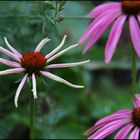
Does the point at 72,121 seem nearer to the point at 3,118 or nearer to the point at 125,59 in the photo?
the point at 3,118

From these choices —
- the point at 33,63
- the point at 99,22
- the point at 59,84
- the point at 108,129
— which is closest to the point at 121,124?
the point at 108,129

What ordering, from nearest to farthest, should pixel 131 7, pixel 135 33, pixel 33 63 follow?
pixel 33 63 → pixel 135 33 → pixel 131 7

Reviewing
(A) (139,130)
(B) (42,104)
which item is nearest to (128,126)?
(A) (139,130)

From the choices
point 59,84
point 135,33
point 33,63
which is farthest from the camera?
point 59,84

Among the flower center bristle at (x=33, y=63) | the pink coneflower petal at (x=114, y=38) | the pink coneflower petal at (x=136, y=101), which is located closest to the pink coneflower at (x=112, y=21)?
the pink coneflower petal at (x=114, y=38)

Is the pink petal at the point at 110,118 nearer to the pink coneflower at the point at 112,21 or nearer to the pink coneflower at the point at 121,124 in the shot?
the pink coneflower at the point at 121,124

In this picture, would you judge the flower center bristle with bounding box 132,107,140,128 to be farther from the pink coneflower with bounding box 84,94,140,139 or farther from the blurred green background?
the blurred green background

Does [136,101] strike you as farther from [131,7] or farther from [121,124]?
[131,7]

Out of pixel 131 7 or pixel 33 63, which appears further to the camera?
pixel 131 7

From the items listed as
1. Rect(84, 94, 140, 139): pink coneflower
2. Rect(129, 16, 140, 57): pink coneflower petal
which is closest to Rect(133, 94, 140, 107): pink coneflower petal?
Rect(84, 94, 140, 139): pink coneflower
